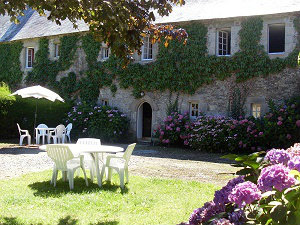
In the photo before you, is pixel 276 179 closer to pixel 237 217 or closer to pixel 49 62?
pixel 237 217

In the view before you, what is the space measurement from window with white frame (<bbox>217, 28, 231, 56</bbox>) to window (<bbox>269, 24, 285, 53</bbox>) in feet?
5.64

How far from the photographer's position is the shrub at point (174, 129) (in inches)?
594

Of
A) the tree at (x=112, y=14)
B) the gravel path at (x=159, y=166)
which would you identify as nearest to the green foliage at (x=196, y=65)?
the gravel path at (x=159, y=166)

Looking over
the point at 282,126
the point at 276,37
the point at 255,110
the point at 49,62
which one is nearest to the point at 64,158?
the point at 282,126

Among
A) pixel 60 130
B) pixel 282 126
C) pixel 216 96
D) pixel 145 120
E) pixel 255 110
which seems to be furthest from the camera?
pixel 145 120

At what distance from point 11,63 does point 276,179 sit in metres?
21.4

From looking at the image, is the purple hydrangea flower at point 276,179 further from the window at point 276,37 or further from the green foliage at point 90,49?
the green foliage at point 90,49

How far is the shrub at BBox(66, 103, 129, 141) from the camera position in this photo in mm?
16578

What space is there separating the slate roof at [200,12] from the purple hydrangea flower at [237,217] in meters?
10.7

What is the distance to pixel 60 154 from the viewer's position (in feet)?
21.4

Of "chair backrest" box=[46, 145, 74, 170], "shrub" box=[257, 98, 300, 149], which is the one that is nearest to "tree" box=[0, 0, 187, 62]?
"chair backrest" box=[46, 145, 74, 170]

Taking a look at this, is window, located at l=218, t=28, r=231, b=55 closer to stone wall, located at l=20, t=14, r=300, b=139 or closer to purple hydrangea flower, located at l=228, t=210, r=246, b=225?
stone wall, located at l=20, t=14, r=300, b=139

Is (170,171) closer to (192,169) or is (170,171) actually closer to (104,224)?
(192,169)

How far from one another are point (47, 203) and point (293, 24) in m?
11.6
